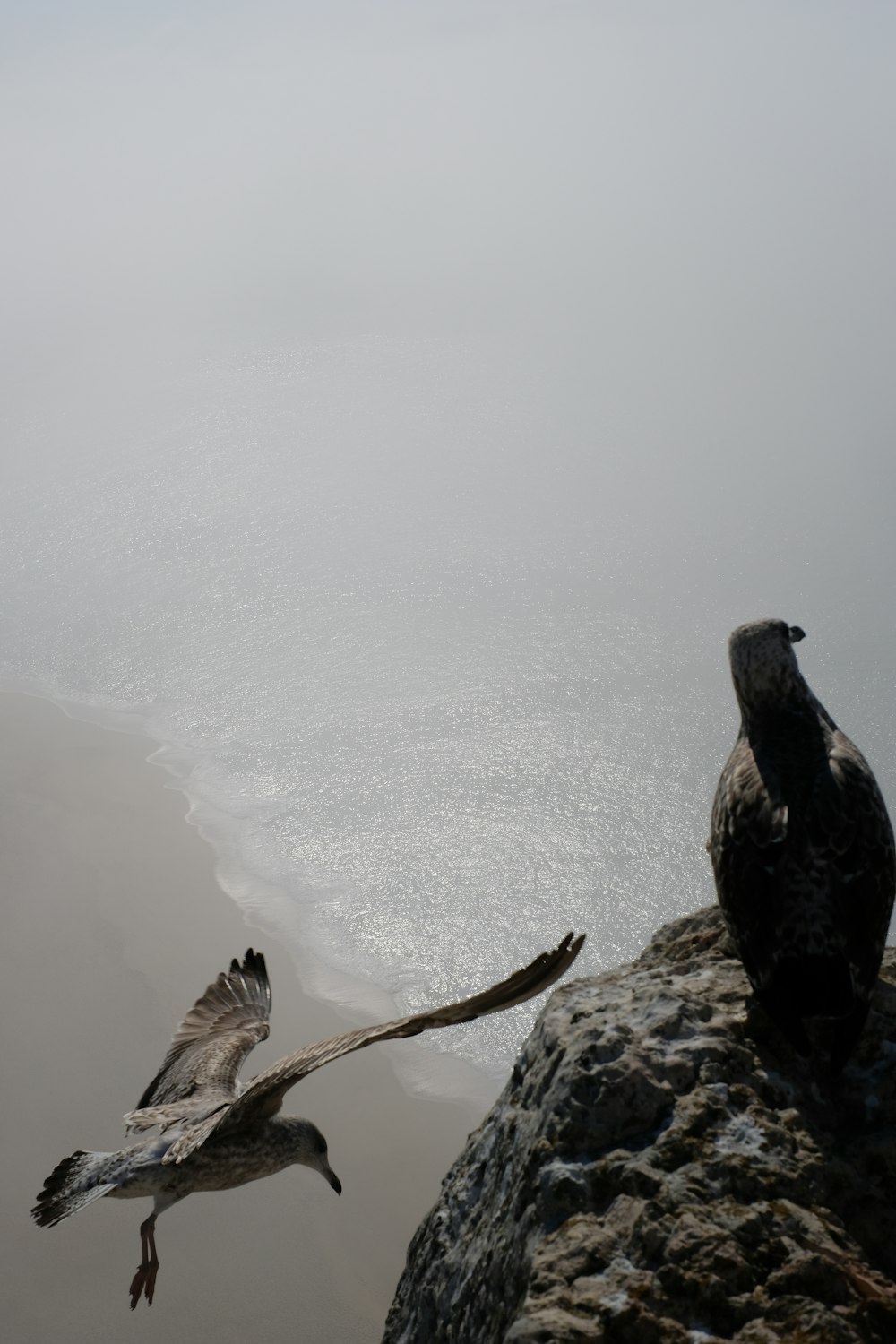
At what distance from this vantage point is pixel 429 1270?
2807 millimetres

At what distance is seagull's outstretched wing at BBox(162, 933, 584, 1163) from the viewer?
2596 millimetres

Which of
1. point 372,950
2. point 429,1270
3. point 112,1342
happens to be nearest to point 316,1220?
point 112,1342

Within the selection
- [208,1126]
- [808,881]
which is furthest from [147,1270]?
[808,881]

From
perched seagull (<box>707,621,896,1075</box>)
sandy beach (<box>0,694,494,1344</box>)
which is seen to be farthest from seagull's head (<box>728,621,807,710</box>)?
sandy beach (<box>0,694,494,1344</box>)

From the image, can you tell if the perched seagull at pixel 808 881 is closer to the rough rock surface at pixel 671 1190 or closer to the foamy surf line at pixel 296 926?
the rough rock surface at pixel 671 1190

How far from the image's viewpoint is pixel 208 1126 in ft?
13.6

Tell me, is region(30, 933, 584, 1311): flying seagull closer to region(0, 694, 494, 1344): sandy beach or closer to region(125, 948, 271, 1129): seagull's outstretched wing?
Result: region(125, 948, 271, 1129): seagull's outstretched wing

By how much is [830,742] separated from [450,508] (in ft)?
47.2

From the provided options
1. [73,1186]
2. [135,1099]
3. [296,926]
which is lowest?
[73,1186]

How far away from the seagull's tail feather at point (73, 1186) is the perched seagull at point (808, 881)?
9.61 ft

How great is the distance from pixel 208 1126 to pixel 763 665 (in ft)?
8.56

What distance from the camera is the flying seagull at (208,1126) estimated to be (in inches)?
163

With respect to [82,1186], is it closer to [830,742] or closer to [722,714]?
[830,742]

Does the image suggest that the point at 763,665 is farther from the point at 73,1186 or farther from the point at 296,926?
the point at 296,926
